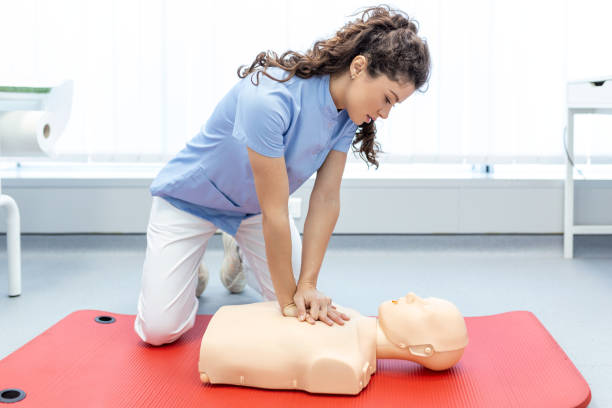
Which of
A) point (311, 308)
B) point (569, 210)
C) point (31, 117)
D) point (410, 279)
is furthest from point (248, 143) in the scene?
point (569, 210)

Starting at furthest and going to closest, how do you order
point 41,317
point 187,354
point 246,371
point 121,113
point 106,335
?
point 121,113
point 41,317
point 106,335
point 187,354
point 246,371

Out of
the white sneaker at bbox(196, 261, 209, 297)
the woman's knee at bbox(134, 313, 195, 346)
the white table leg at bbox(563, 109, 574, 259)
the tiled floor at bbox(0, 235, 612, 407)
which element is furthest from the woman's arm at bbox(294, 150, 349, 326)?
the white table leg at bbox(563, 109, 574, 259)

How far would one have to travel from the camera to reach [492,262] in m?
2.65

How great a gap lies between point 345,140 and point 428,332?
1.65 ft

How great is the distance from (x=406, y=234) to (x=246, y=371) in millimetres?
1505

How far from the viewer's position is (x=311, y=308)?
146cm

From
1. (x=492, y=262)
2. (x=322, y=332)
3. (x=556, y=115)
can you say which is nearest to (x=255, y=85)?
(x=322, y=332)

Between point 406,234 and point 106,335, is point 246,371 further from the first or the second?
point 406,234

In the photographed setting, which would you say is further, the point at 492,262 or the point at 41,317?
the point at 492,262

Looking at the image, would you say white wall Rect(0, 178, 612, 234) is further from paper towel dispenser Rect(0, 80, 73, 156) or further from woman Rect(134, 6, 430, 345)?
woman Rect(134, 6, 430, 345)

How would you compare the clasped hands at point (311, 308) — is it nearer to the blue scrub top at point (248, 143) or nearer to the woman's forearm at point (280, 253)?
the woman's forearm at point (280, 253)

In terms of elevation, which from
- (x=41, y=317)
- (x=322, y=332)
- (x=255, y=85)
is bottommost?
(x=41, y=317)

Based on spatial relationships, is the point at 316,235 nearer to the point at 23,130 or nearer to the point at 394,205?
the point at 23,130

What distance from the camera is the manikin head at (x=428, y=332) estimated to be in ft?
4.68
